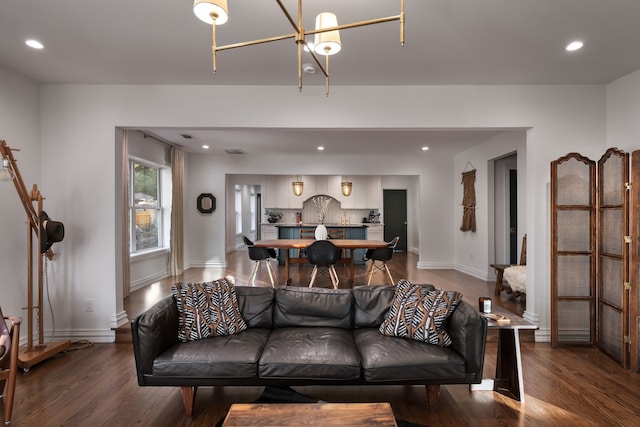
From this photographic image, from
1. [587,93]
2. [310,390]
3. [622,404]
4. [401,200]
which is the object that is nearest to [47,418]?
[310,390]

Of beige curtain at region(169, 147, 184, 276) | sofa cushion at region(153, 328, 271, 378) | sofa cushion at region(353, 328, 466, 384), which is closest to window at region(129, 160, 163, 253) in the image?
beige curtain at region(169, 147, 184, 276)

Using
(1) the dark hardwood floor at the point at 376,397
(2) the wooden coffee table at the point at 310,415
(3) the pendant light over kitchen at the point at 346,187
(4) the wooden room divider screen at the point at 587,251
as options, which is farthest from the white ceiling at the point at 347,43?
(3) the pendant light over kitchen at the point at 346,187

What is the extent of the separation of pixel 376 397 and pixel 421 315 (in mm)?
684

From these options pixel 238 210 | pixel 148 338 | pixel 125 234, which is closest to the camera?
pixel 148 338

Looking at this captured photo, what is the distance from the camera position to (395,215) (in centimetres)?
1038

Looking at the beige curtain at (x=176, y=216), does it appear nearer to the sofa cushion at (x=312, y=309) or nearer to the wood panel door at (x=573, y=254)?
the sofa cushion at (x=312, y=309)

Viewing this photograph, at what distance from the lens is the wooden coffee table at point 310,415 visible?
1610mm

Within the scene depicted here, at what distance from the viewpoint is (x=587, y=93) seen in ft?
11.8

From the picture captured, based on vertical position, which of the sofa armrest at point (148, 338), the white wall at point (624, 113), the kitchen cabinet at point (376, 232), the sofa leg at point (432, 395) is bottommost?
the sofa leg at point (432, 395)

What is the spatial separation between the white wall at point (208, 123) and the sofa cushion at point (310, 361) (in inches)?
89.5

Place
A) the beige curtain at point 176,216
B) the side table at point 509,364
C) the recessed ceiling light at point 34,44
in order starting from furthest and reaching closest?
the beige curtain at point 176,216 < the recessed ceiling light at point 34,44 < the side table at point 509,364

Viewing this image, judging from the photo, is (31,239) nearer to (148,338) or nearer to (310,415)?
(148,338)

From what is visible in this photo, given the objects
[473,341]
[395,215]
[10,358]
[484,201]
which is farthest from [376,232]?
[10,358]

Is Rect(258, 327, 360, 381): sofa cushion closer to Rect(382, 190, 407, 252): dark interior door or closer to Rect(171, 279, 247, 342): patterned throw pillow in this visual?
Rect(171, 279, 247, 342): patterned throw pillow
